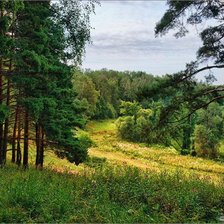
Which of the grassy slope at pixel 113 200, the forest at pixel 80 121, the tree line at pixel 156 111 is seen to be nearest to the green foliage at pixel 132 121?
the tree line at pixel 156 111

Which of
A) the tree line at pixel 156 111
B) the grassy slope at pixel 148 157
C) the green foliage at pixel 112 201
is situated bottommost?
the grassy slope at pixel 148 157

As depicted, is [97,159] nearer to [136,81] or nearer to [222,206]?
[222,206]

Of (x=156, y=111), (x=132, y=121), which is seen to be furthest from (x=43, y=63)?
(x=132, y=121)

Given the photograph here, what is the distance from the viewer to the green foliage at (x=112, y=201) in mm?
5793

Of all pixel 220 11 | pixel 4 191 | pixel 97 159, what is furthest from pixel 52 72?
pixel 97 159

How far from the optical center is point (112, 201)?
713 cm

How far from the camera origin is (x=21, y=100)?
519 inches

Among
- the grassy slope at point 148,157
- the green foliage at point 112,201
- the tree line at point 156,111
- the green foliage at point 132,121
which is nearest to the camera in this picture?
the green foliage at point 112,201

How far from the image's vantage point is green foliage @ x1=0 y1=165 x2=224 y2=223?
579 centimetres

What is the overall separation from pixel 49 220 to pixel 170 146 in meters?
59.4

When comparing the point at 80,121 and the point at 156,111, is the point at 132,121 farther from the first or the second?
the point at 80,121

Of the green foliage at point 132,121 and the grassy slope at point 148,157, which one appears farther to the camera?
the green foliage at point 132,121

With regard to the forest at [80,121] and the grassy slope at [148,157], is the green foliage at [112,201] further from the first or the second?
the grassy slope at [148,157]

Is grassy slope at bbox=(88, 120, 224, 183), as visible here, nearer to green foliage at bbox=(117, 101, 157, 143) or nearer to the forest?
green foliage at bbox=(117, 101, 157, 143)
